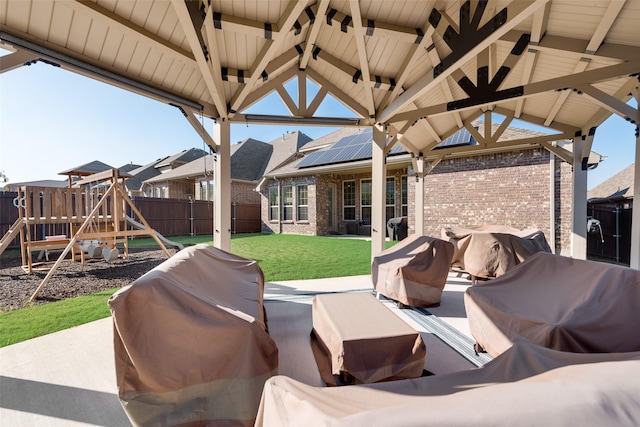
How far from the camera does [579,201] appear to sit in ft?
20.4

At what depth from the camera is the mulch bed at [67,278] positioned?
15.8ft

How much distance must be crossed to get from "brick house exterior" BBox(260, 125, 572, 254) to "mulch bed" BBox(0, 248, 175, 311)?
27.9 ft

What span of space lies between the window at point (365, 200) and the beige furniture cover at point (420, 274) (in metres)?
10.8

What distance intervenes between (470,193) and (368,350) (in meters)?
10.1

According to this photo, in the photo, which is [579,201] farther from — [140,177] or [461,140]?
[140,177]

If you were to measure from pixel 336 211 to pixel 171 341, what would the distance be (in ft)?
48.1

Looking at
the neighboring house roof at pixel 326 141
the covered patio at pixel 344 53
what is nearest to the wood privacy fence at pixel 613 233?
the covered patio at pixel 344 53

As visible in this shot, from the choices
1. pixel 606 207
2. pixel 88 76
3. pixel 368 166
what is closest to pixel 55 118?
pixel 88 76

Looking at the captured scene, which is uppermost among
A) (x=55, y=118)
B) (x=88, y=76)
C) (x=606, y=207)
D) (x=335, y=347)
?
(x=55, y=118)

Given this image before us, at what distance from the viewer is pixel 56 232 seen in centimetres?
1054

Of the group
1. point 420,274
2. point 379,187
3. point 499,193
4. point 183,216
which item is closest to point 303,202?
point 183,216

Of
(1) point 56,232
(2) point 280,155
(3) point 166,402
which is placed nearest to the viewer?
(3) point 166,402

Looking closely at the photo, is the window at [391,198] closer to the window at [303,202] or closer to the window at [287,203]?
the window at [303,202]

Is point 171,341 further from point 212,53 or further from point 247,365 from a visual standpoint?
Answer: point 212,53
